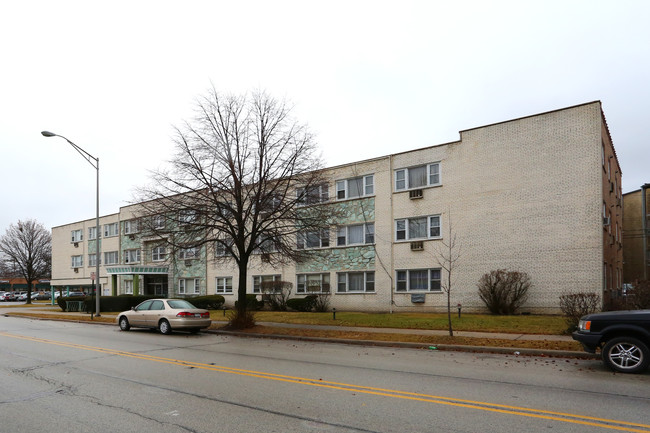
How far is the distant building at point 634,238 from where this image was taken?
121 feet

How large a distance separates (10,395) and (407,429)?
647 centimetres

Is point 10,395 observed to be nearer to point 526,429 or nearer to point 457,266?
point 526,429

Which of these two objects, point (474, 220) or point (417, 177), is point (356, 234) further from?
point (474, 220)

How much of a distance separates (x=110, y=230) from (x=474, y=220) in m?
40.0

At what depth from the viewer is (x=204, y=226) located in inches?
682

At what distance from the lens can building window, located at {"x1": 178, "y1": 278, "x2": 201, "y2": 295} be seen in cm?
3794

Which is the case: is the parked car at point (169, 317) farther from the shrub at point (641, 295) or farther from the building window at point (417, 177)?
the shrub at point (641, 295)

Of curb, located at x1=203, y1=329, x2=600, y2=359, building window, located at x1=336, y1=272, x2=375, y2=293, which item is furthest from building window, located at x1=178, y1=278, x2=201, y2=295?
curb, located at x1=203, y1=329, x2=600, y2=359

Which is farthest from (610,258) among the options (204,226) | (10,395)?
(10,395)

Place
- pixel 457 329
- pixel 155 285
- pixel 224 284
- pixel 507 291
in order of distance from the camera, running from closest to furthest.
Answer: pixel 457 329 → pixel 507 291 → pixel 224 284 → pixel 155 285

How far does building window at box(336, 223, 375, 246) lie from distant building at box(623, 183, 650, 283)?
2140 cm

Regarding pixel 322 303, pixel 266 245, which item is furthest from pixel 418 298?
pixel 266 245


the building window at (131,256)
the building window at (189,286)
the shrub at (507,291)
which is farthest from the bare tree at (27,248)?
the shrub at (507,291)

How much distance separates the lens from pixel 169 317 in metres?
17.3
